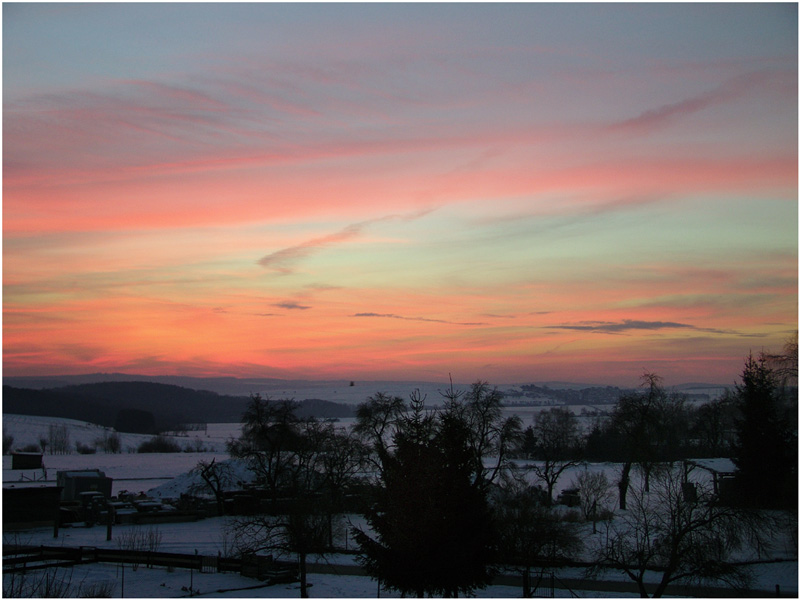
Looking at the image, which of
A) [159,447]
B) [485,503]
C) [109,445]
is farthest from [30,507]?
[109,445]

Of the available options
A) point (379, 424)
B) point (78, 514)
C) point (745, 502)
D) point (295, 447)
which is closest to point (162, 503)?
point (78, 514)

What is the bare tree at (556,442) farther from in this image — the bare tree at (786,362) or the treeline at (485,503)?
the bare tree at (786,362)

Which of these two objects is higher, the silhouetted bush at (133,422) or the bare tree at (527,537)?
the bare tree at (527,537)

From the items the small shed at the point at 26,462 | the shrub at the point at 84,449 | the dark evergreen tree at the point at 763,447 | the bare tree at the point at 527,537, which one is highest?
the dark evergreen tree at the point at 763,447

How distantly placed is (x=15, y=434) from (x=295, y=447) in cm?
12886

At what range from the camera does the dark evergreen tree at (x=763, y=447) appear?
36938 mm

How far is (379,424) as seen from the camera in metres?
48.8

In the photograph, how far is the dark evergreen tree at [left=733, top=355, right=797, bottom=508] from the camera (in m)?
36.9

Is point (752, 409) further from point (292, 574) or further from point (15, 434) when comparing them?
point (15, 434)

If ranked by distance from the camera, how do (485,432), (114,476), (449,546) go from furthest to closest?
(114,476), (485,432), (449,546)

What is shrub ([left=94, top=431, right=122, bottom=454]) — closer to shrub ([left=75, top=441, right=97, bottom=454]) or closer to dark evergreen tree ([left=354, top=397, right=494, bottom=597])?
shrub ([left=75, top=441, right=97, bottom=454])

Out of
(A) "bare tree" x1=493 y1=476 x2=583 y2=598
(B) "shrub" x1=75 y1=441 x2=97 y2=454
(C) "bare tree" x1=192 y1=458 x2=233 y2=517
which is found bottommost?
(B) "shrub" x1=75 y1=441 x2=97 y2=454

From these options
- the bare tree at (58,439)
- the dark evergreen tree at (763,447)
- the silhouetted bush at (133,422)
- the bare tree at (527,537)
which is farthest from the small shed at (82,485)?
the silhouetted bush at (133,422)

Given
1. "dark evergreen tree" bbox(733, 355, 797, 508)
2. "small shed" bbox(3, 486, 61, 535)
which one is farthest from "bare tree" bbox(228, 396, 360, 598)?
"dark evergreen tree" bbox(733, 355, 797, 508)
